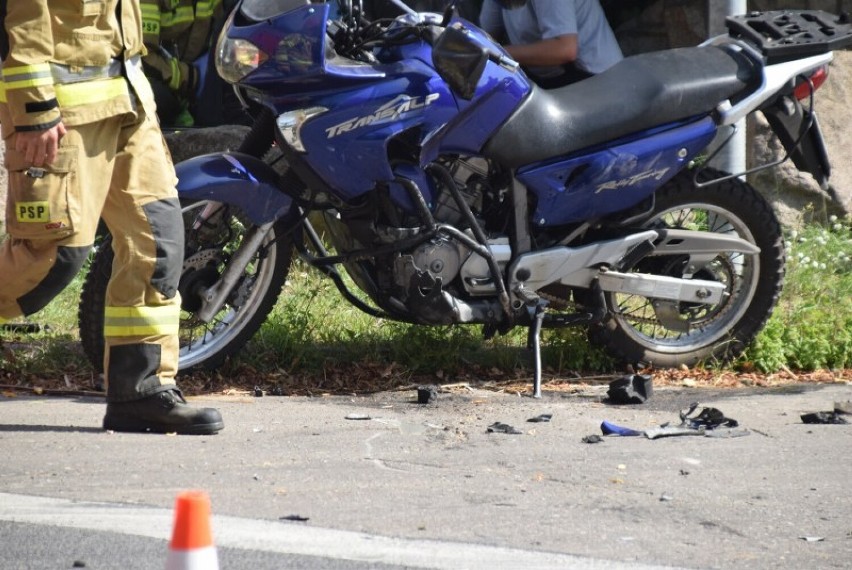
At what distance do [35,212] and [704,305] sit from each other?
314 cm

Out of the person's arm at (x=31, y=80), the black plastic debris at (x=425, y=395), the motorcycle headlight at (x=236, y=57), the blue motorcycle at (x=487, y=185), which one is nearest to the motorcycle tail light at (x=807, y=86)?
the blue motorcycle at (x=487, y=185)

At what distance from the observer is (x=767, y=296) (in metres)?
6.56

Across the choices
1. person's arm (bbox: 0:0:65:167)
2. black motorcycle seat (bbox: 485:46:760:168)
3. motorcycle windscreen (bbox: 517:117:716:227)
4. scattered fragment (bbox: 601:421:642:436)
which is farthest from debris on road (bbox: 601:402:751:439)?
person's arm (bbox: 0:0:65:167)

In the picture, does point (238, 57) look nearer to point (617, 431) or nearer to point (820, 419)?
point (617, 431)

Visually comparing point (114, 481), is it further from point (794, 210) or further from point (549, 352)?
point (794, 210)

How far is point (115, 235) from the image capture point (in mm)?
4855

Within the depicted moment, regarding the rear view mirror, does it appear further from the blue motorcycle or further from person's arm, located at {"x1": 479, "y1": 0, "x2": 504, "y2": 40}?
person's arm, located at {"x1": 479, "y1": 0, "x2": 504, "y2": 40}

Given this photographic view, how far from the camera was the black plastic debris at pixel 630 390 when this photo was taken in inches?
229

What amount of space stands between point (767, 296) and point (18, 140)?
3505 millimetres

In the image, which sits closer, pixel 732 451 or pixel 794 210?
pixel 732 451

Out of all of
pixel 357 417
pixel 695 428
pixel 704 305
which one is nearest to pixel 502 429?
pixel 357 417

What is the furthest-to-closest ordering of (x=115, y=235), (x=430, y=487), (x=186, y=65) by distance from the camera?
(x=186, y=65) < (x=115, y=235) < (x=430, y=487)

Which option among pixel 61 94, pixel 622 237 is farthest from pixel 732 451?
pixel 61 94

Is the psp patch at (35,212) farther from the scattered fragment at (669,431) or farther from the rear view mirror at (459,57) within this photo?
the scattered fragment at (669,431)
